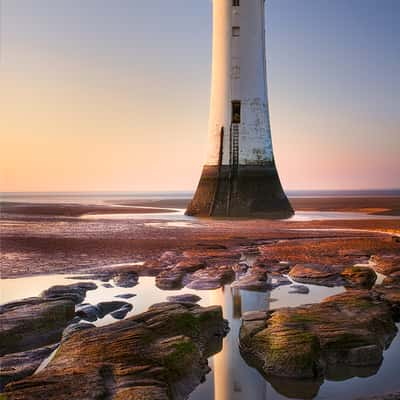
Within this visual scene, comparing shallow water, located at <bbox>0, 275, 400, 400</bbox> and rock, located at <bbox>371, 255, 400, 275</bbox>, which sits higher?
rock, located at <bbox>371, 255, 400, 275</bbox>

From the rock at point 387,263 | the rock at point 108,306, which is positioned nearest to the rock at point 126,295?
the rock at point 108,306

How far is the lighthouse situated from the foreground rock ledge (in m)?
14.6

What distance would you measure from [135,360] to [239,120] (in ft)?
54.3

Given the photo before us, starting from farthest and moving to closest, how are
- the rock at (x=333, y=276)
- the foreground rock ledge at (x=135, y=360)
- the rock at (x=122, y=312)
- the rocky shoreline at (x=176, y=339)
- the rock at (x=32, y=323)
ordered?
the rock at (x=333, y=276) → the rock at (x=122, y=312) → the rock at (x=32, y=323) → the rocky shoreline at (x=176, y=339) → the foreground rock ledge at (x=135, y=360)

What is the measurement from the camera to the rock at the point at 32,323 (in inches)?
251

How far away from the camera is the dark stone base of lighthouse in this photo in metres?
21.1

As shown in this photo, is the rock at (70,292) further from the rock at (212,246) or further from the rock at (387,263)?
the rock at (387,263)

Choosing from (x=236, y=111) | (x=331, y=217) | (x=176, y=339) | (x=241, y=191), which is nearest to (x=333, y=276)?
(x=176, y=339)

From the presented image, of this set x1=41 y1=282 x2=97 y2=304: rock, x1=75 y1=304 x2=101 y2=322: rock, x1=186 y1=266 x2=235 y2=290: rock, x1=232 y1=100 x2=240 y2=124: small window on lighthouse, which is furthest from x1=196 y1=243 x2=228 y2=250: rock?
x1=232 y1=100 x2=240 y2=124: small window on lighthouse

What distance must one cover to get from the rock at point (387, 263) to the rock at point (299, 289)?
228 centimetres

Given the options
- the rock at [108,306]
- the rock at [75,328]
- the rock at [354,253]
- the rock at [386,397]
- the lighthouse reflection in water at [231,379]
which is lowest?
the lighthouse reflection in water at [231,379]

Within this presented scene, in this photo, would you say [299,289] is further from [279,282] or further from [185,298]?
[185,298]

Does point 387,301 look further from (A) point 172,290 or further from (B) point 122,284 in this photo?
(B) point 122,284

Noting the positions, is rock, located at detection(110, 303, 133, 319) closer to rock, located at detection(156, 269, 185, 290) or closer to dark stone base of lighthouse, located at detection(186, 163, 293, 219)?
rock, located at detection(156, 269, 185, 290)
